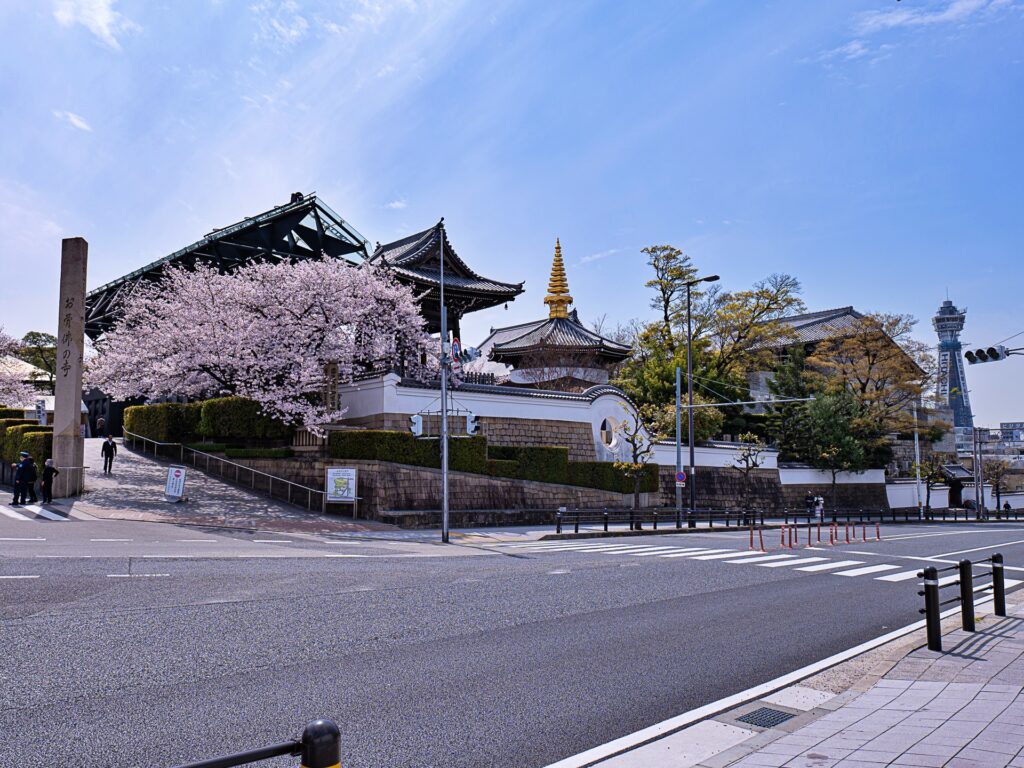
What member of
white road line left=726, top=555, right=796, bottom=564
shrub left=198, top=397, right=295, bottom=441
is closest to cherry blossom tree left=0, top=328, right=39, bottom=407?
shrub left=198, top=397, right=295, bottom=441

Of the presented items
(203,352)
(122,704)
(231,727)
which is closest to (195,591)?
(122,704)

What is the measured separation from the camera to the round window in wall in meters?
36.8

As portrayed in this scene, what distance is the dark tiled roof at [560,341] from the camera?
49.0 metres

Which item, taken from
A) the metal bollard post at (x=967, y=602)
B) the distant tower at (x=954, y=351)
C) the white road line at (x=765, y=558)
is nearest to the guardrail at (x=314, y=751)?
the metal bollard post at (x=967, y=602)

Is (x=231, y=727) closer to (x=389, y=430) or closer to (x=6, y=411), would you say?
(x=389, y=430)

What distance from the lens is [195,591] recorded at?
11117mm

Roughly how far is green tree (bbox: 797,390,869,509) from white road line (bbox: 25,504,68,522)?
39.6 meters

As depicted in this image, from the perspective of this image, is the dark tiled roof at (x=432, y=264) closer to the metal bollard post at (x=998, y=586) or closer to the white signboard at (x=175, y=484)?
the white signboard at (x=175, y=484)

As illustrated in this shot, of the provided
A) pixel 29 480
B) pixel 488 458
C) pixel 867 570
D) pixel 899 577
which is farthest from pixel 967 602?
pixel 29 480

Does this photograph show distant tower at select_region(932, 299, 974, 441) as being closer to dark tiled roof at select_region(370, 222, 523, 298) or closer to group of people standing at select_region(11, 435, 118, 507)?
dark tiled roof at select_region(370, 222, 523, 298)

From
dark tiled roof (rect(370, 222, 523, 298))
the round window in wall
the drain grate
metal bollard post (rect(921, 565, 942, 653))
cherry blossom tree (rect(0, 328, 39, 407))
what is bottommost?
the drain grate

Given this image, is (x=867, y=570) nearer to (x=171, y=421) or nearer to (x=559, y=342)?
(x=171, y=421)

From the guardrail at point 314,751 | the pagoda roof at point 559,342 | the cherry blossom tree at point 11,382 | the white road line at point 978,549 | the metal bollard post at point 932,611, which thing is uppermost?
the pagoda roof at point 559,342

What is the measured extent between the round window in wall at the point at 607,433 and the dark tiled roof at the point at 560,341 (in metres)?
12.3
